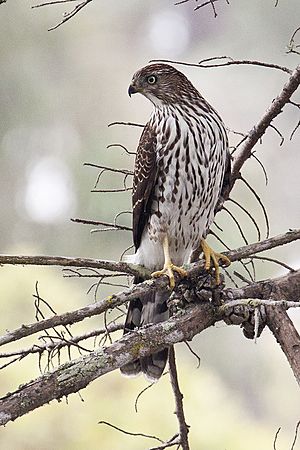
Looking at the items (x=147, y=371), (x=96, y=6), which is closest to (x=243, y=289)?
(x=147, y=371)

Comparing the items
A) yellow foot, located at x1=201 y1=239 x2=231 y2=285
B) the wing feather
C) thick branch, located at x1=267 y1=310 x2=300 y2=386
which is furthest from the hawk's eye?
thick branch, located at x1=267 y1=310 x2=300 y2=386

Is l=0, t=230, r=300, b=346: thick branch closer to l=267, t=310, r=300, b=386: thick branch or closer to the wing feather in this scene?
l=267, t=310, r=300, b=386: thick branch

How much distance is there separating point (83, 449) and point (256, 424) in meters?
0.84

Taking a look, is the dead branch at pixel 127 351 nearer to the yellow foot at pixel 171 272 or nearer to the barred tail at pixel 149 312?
the yellow foot at pixel 171 272

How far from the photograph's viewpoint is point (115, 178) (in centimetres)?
398

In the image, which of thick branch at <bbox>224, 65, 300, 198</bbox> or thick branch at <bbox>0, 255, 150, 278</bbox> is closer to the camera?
thick branch at <bbox>0, 255, 150, 278</bbox>

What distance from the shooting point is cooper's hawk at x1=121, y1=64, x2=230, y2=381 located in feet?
7.34

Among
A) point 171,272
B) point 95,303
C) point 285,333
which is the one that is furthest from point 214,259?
point 95,303

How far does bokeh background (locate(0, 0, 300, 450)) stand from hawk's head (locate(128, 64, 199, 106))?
3.92 feet

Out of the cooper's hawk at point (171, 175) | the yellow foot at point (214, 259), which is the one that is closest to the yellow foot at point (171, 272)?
the yellow foot at point (214, 259)

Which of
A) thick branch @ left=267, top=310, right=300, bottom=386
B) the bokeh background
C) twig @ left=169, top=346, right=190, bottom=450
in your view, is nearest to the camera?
thick branch @ left=267, top=310, right=300, bottom=386

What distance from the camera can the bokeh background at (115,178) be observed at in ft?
11.2

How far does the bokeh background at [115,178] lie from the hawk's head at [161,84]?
1196mm

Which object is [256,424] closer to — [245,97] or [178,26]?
[245,97]
